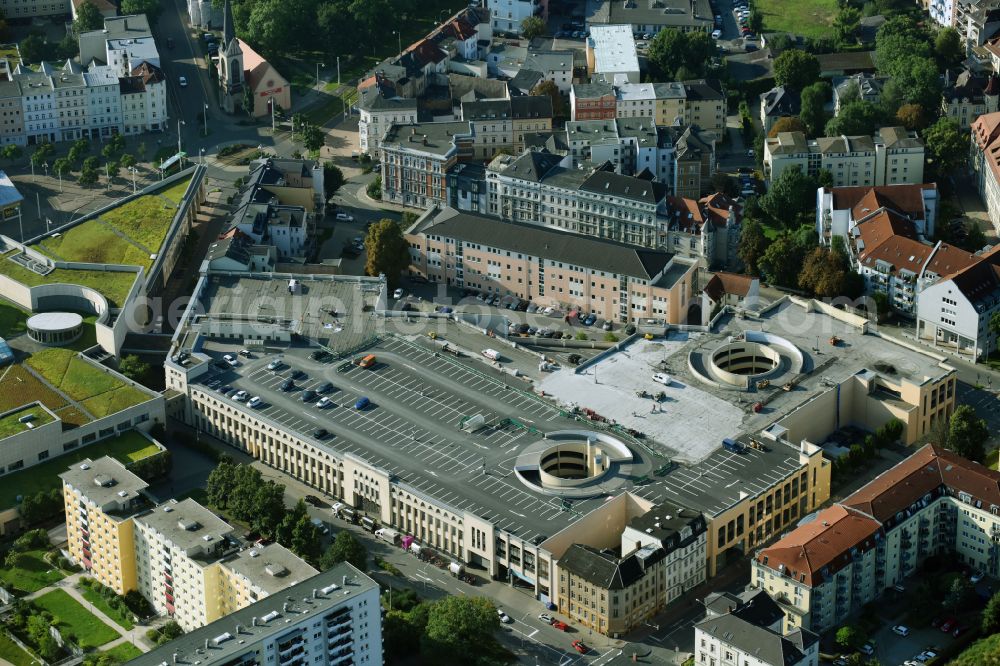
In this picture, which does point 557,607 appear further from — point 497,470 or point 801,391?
point 801,391

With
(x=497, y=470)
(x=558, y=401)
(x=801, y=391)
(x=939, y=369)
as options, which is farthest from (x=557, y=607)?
(x=939, y=369)

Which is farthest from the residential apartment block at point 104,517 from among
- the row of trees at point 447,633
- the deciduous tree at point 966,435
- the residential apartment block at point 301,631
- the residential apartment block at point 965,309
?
the residential apartment block at point 965,309

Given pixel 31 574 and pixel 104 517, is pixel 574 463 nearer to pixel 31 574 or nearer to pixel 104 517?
pixel 104 517

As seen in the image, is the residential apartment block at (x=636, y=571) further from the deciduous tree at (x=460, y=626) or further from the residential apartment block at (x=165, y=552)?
the residential apartment block at (x=165, y=552)

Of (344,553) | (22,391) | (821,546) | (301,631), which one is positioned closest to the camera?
(301,631)

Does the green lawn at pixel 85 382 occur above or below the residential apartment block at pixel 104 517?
above

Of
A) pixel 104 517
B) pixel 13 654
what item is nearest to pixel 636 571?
pixel 104 517
